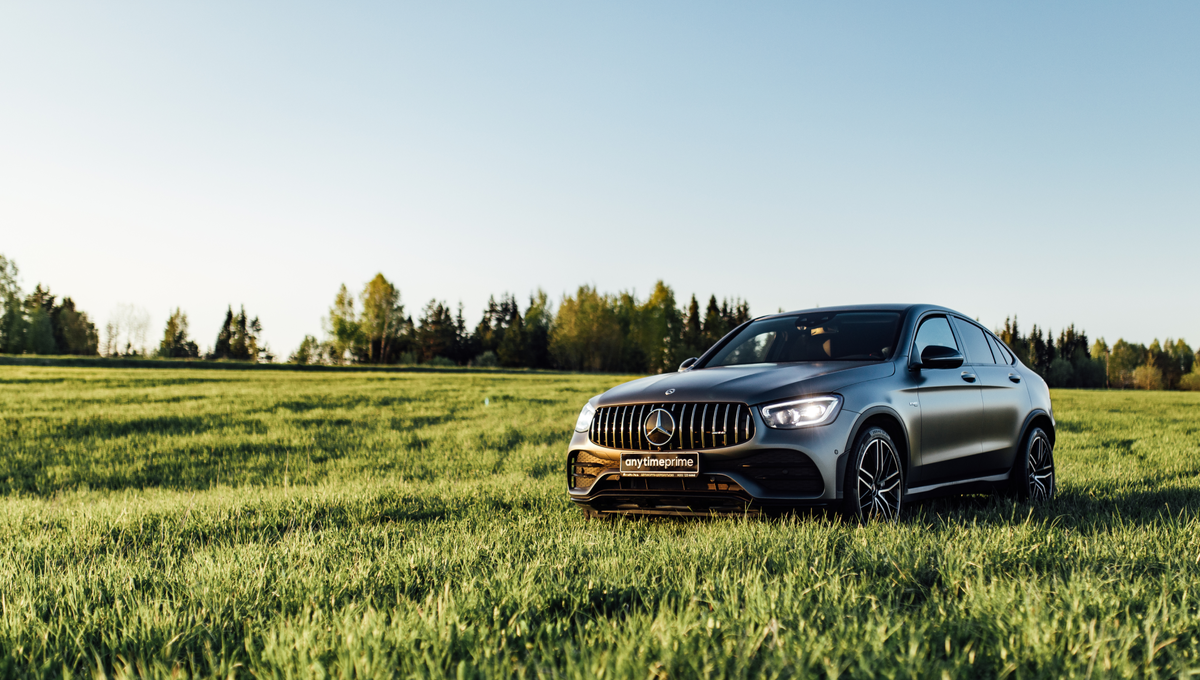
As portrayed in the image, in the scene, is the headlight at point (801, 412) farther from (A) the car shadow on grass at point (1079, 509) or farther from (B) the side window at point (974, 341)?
(B) the side window at point (974, 341)

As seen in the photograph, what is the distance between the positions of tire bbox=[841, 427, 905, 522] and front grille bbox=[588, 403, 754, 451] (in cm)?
73

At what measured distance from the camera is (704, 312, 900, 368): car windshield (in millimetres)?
6629

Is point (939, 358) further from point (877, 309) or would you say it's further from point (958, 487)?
point (958, 487)

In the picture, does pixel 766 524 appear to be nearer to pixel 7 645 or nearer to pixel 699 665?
pixel 699 665

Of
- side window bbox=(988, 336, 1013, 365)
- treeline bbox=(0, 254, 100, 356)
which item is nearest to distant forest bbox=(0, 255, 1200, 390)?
treeline bbox=(0, 254, 100, 356)

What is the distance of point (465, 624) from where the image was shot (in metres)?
3.06

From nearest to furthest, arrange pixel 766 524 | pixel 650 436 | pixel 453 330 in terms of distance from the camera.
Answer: pixel 766 524 → pixel 650 436 → pixel 453 330

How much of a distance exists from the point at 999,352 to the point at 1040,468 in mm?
1120

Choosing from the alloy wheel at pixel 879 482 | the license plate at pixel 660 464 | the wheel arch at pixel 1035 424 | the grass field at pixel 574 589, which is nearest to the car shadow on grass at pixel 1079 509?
the grass field at pixel 574 589

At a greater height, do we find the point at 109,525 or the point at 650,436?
the point at 650,436

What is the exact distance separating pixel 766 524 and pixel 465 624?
105 inches

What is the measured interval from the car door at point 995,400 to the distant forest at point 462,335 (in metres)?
79.2

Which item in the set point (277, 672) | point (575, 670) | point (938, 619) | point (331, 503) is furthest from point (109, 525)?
point (938, 619)

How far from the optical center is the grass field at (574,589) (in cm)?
271
